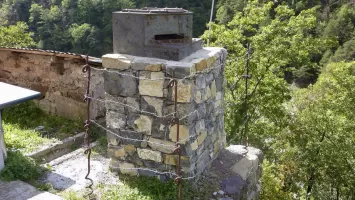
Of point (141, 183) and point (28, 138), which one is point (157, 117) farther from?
point (28, 138)

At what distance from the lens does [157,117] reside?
9.53ft

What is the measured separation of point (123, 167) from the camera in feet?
10.5

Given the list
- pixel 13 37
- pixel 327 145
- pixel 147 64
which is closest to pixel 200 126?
pixel 147 64

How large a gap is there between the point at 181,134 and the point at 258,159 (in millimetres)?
1468

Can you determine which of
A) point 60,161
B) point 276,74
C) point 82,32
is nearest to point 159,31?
point 60,161

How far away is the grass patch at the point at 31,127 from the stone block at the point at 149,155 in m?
1.63

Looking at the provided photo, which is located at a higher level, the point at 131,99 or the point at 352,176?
the point at 131,99

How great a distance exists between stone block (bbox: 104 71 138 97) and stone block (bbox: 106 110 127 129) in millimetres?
195

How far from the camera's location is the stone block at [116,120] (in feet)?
10.1

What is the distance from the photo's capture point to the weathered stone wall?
4801mm

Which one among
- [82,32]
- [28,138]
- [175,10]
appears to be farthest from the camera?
[82,32]

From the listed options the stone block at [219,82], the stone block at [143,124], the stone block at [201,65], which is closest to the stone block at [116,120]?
the stone block at [143,124]

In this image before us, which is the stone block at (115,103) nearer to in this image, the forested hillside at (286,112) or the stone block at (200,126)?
the stone block at (200,126)

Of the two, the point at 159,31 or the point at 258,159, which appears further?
the point at 258,159
